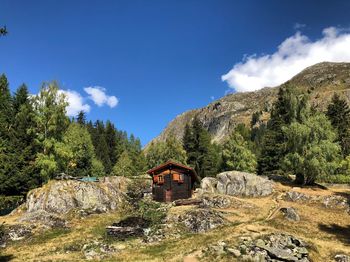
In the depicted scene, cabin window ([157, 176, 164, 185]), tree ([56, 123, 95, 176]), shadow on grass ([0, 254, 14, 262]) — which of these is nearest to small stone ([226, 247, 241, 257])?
shadow on grass ([0, 254, 14, 262])

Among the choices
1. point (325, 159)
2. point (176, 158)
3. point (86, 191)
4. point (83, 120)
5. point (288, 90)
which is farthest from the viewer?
point (83, 120)

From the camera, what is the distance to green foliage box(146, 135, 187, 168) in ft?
262

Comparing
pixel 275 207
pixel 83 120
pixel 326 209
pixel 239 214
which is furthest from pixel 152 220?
pixel 83 120

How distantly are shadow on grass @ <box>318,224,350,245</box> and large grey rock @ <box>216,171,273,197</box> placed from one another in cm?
1563

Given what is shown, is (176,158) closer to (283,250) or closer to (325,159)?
(325,159)

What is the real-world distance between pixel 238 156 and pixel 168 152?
17.4 m

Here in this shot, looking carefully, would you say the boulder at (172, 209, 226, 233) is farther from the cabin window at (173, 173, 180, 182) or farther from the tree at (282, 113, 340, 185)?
the tree at (282, 113, 340, 185)

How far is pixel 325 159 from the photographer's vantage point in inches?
2301

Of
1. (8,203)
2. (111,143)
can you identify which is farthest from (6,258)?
(111,143)

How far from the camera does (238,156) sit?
74.1 metres

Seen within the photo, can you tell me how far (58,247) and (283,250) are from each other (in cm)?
2327

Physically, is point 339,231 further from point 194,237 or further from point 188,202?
point 188,202

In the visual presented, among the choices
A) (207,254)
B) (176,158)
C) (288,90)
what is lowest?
(207,254)

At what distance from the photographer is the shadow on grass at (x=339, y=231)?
3859 cm
